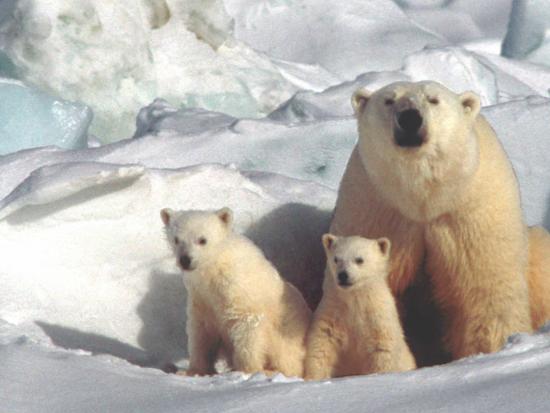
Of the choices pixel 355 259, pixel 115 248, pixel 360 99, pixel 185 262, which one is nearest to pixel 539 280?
pixel 355 259

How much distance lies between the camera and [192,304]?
4.15 metres

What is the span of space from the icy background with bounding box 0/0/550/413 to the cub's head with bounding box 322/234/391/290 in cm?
66

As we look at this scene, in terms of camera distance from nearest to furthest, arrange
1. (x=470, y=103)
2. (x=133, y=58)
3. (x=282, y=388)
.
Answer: (x=282, y=388), (x=470, y=103), (x=133, y=58)

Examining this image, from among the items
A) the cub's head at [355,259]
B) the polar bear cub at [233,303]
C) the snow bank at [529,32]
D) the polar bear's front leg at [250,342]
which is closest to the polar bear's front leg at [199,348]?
the polar bear cub at [233,303]

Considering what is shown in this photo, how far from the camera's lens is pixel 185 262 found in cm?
389

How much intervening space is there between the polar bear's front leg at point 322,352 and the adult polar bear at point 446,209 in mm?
352

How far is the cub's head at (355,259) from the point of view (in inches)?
155

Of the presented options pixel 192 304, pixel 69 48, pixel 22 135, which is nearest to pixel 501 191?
pixel 192 304

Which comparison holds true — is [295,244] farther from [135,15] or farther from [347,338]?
[135,15]

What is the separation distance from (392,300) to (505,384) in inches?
48.0

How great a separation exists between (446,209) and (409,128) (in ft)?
1.31

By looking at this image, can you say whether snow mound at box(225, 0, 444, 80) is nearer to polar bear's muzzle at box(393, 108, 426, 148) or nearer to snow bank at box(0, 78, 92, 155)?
snow bank at box(0, 78, 92, 155)

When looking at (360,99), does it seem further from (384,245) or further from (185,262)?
(185,262)

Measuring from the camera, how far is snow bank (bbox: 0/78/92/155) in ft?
22.0
